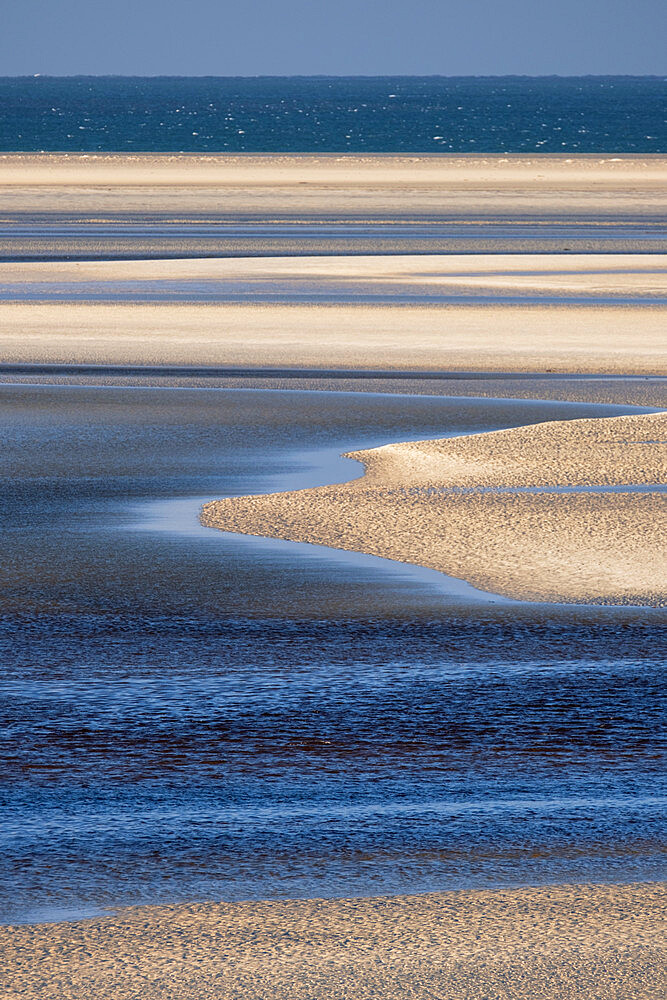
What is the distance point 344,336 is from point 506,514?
755 cm

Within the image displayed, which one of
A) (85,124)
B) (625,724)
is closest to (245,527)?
(625,724)

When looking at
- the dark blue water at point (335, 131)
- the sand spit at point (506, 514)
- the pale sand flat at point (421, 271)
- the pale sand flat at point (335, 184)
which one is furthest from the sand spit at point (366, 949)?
the dark blue water at point (335, 131)

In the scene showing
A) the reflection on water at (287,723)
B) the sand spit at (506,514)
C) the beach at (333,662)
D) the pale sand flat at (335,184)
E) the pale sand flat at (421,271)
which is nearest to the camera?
the beach at (333,662)

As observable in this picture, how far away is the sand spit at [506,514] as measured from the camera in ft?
23.3

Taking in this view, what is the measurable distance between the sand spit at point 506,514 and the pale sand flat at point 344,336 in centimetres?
370

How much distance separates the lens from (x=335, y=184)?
148ft

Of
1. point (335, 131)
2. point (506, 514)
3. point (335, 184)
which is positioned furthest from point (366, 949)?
point (335, 131)

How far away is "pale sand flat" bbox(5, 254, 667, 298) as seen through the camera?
66.2ft

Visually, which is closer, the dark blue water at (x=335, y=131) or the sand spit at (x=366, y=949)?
the sand spit at (x=366, y=949)

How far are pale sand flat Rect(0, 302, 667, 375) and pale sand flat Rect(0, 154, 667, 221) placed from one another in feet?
49.4

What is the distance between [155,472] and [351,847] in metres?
5.40

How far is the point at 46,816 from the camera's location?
14.2 ft

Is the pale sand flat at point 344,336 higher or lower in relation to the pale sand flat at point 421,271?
higher

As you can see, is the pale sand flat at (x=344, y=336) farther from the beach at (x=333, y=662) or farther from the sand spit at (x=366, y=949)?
the sand spit at (x=366, y=949)
